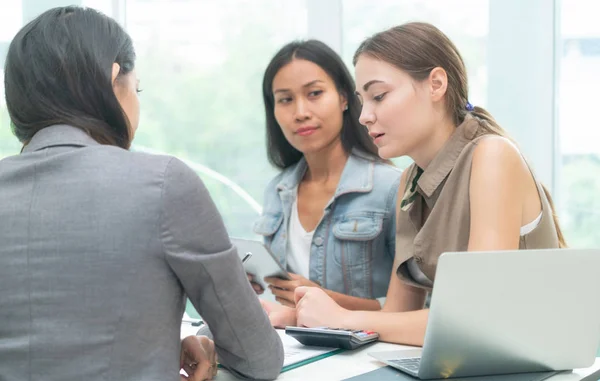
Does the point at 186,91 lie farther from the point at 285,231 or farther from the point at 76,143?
the point at 76,143

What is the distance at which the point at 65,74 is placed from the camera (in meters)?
1.18

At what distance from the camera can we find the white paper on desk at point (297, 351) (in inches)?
56.3

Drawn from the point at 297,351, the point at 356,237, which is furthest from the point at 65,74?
the point at 356,237

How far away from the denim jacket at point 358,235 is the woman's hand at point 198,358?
971mm

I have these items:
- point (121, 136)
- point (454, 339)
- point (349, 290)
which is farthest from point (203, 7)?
point (454, 339)

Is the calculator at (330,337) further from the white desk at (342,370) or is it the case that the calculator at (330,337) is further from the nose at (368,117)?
the nose at (368,117)

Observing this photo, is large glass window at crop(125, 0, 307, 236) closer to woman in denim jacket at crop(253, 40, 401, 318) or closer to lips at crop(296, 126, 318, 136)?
woman in denim jacket at crop(253, 40, 401, 318)

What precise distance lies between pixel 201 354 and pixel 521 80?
2138 mm

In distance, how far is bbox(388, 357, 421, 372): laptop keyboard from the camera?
1.35 meters

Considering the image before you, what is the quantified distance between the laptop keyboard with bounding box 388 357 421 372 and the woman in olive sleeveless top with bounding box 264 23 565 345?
163 millimetres

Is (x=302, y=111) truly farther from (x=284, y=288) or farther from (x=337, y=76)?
(x=284, y=288)

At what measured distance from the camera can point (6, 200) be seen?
1.14 meters

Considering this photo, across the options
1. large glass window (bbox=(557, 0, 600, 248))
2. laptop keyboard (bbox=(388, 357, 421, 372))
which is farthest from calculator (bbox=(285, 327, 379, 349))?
large glass window (bbox=(557, 0, 600, 248))

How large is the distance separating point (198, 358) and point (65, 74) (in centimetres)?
52
